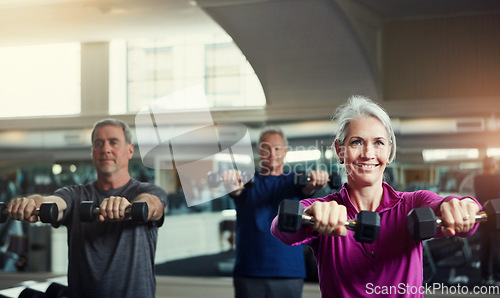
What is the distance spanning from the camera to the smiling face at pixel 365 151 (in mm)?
1619

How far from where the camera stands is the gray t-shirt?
8.21 feet

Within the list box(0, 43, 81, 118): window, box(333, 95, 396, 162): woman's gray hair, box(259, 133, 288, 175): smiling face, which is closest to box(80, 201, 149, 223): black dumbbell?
box(333, 95, 396, 162): woman's gray hair

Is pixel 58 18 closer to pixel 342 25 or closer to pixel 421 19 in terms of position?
pixel 342 25

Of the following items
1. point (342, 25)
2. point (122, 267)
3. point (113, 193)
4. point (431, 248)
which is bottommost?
point (431, 248)

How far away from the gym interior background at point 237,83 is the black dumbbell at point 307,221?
4040 millimetres

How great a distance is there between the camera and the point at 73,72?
6520mm

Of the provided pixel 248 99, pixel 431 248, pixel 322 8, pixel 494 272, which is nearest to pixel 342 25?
pixel 322 8

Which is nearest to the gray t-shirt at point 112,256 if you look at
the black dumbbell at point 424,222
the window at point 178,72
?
the black dumbbell at point 424,222

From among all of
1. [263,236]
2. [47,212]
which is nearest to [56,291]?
[47,212]

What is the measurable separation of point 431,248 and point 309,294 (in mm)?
1233

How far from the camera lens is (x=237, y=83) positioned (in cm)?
636

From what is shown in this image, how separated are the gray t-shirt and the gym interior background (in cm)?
333

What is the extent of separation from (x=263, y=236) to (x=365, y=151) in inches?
67.8

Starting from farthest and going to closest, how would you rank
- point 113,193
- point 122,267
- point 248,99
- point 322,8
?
point 248,99 → point 322,8 → point 113,193 → point 122,267
